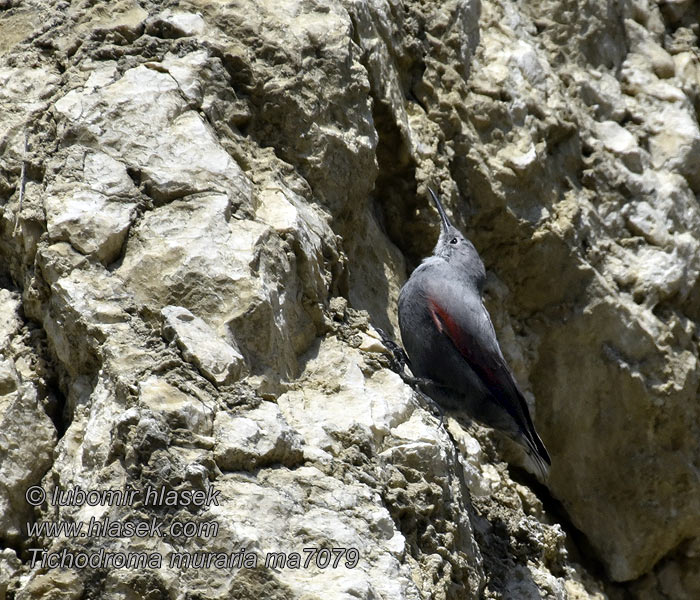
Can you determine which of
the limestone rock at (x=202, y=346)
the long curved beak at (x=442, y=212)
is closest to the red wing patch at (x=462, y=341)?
the long curved beak at (x=442, y=212)

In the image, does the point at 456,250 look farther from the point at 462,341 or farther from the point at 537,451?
the point at 537,451

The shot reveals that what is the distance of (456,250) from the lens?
4859mm

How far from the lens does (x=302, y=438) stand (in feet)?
10.7

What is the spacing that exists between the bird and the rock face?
19 cm

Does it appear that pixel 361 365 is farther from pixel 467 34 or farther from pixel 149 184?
pixel 467 34

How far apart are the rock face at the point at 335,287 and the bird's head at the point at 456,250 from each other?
161 mm

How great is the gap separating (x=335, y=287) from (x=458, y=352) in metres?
0.84

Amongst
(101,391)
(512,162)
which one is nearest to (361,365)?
(101,391)

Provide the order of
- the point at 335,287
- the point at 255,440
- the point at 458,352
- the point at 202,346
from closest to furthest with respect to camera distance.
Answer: the point at 255,440 < the point at 202,346 < the point at 335,287 < the point at 458,352

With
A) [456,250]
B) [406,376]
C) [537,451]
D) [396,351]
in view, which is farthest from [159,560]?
[456,250]

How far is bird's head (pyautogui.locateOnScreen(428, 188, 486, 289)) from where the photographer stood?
15.9ft

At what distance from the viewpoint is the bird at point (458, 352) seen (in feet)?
15.0

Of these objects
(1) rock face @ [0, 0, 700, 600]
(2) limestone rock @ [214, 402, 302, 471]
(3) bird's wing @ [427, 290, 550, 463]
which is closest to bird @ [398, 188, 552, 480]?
(3) bird's wing @ [427, 290, 550, 463]

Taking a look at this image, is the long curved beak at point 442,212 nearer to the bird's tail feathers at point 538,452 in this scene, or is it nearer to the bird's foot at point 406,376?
the bird's foot at point 406,376
